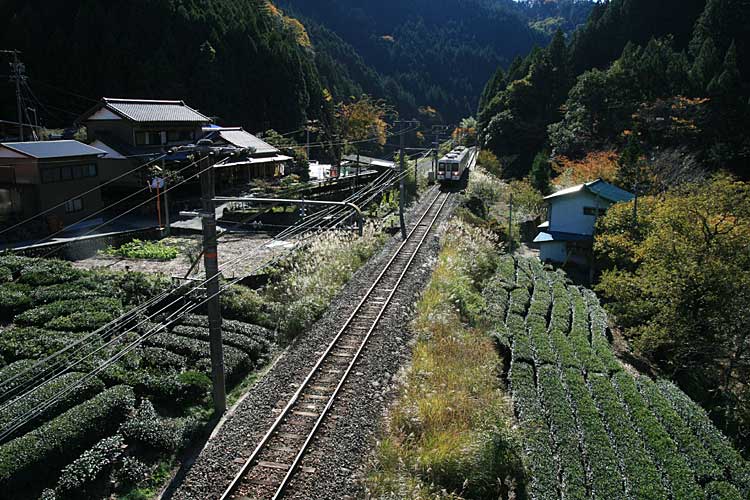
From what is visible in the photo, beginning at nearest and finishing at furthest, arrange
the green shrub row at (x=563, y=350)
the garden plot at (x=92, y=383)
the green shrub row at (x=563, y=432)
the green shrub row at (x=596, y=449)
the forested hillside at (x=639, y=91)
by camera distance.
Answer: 1. the garden plot at (x=92, y=383)
2. the green shrub row at (x=563, y=432)
3. the green shrub row at (x=596, y=449)
4. the green shrub row at (x=563, y=350)
5. the forested hillside at (x=639, y=91)

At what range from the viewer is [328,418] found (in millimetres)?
10523

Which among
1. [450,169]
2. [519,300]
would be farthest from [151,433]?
[450,169]

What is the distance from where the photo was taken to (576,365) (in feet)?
47.1

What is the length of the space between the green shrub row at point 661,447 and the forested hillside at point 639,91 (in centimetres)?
2316

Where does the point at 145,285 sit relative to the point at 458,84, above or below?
below

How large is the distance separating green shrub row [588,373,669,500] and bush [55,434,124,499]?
8702mm

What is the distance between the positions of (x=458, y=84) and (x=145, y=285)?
102042mm

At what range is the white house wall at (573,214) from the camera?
93.7 ft

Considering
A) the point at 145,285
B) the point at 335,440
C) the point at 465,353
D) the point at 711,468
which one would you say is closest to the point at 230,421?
the point at 335,440

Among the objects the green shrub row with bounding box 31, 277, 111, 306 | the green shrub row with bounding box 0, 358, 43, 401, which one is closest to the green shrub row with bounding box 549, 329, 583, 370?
the green shrub row with bounding box 0, 358, 43, 401

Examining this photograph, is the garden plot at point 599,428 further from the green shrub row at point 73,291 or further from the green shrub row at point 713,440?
the green shrub row at point 73,291

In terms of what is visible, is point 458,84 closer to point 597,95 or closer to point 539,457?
point 597,95

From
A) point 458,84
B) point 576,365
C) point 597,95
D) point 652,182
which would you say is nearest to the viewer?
point 576,365

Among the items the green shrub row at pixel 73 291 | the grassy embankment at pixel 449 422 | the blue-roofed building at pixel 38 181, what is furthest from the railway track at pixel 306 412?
the blue-roofed building at pixel 38 181
